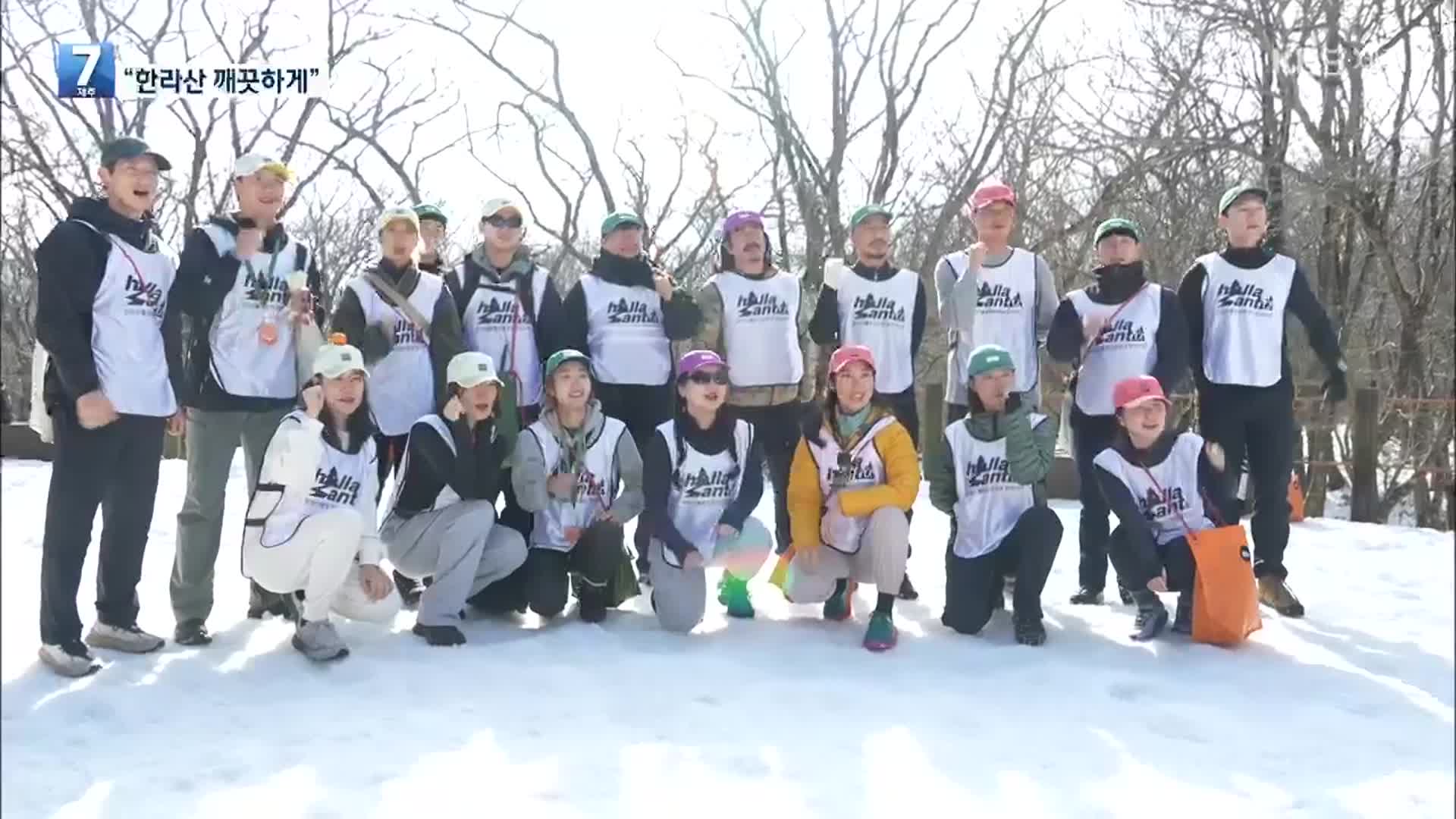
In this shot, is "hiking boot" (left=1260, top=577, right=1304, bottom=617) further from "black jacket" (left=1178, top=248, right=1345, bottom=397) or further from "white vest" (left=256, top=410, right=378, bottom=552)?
"white vest" (left=256, top=410, right=378, bottom=552)

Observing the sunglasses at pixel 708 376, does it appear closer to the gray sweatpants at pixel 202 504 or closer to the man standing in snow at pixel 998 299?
the man standing in snow at pixel 998 299

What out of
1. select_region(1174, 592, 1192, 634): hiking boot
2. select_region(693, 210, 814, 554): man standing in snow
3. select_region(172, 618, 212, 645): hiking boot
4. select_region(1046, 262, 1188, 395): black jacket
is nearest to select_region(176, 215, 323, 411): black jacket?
select_region(172, 618, 212, 645): hiking boot

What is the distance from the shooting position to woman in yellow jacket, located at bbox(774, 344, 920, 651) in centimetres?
415

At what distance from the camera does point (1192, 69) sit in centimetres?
1104

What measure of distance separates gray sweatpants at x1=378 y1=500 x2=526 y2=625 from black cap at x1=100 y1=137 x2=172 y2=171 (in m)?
1.51

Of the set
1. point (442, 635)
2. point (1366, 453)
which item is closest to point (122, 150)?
point (442, 635)

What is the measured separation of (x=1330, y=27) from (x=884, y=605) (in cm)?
847

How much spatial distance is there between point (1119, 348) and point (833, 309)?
1.18 meters

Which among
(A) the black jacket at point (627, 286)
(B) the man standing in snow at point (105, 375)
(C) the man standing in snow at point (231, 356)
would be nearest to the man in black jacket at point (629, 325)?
(A) the black jacket at point (627, 286)

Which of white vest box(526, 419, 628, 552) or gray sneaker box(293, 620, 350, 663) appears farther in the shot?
white vest box(526, 419, 628, 552)

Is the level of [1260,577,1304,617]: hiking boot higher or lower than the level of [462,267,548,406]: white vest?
lower

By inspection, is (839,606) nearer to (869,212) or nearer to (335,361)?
(869,212)

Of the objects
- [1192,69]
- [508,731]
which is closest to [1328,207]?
[1192,69]

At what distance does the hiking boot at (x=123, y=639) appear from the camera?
3.67 meters
